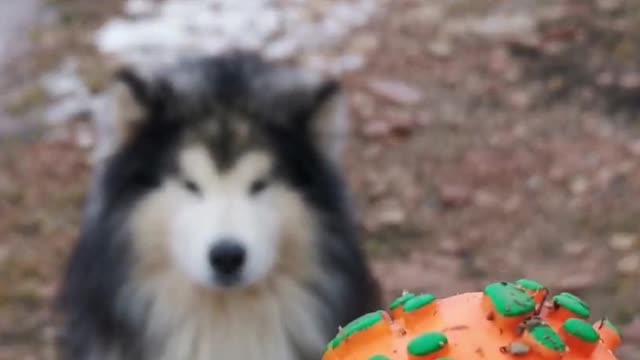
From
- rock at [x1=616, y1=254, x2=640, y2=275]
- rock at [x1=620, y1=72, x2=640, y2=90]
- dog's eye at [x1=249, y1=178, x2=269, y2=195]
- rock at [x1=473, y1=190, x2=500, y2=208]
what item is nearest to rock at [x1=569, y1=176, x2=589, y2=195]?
rock at [x1=473, y1=190, x2=500, y2=208]

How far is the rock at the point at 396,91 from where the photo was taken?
5.24m

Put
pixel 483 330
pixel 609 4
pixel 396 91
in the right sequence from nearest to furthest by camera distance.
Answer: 1. pixel 483 330
2. pixel 396 91
3. pixel 609 4

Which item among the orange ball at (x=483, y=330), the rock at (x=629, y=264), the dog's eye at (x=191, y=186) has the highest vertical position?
the rock at (x=629, y=264)

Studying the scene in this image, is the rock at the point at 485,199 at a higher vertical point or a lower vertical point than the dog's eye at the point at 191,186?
higher

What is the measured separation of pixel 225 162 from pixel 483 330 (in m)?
1.34

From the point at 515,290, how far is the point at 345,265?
145cm

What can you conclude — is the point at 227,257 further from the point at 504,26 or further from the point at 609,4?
the point at 609,4

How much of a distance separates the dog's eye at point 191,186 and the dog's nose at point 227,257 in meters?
0.16

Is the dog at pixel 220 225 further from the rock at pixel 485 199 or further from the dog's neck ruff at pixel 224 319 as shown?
the rock at pixel 485 199

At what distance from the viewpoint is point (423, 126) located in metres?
5.03

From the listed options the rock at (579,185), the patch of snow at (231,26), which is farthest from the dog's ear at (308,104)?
the patch of snow at (231,26)

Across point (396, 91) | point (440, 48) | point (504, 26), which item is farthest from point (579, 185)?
point (504, 26)

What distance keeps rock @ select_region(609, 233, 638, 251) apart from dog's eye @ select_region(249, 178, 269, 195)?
1782mm

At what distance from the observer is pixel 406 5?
6199 mm
